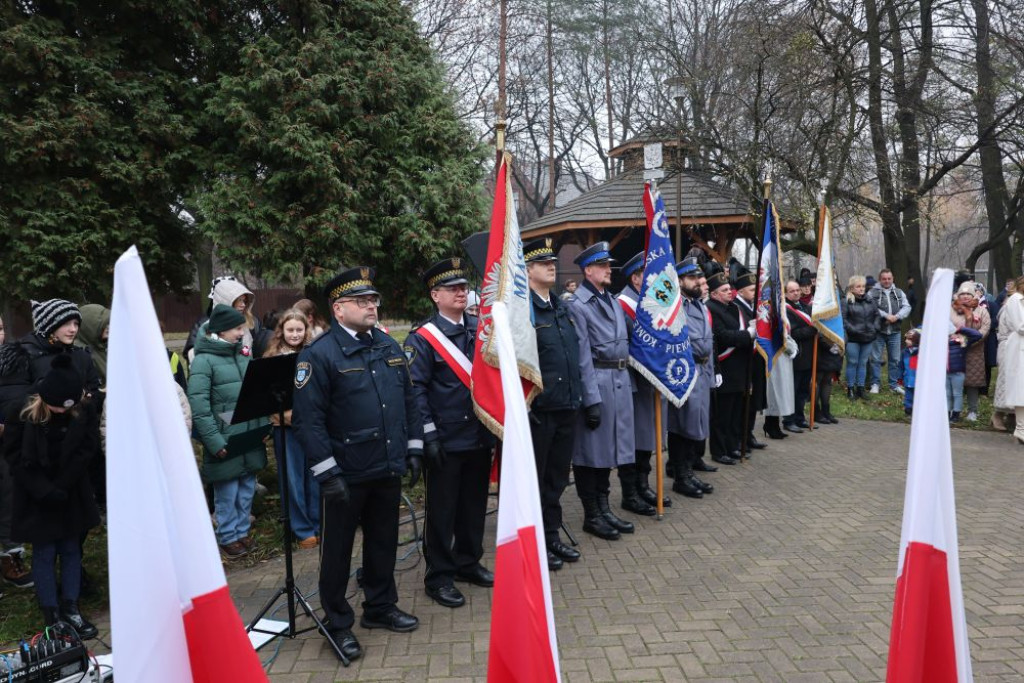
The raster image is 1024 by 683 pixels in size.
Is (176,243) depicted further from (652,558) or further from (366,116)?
(652,558)

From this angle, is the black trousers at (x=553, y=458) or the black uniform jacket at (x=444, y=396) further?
the black trousers at (x=553, y=458)

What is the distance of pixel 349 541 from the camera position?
4105mm

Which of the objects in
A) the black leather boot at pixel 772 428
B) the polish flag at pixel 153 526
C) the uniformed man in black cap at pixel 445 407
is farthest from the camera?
the black leather boot at pixel 772 428

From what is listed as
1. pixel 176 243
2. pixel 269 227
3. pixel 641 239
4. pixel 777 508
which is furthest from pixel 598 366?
pixel 641 239

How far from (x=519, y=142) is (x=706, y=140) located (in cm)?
2080

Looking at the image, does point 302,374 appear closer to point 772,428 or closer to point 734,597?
point 734,597

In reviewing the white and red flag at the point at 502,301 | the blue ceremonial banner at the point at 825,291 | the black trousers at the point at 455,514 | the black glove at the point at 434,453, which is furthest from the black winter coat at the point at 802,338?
the black glove at the point at 434,453

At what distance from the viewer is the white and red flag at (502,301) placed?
178 inches

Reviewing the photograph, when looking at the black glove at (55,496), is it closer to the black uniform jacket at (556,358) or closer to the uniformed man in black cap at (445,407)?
the uniformed man in black cap at (445,407)

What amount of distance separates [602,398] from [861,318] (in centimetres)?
773

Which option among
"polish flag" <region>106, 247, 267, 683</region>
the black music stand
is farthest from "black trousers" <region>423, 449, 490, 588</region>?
"polish flag" <region>106, 247, 267, 683</region>

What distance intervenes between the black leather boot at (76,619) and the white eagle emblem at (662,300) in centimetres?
460

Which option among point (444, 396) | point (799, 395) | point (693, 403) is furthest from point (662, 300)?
point (799, 395)

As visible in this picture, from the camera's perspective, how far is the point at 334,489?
3.81 metres
